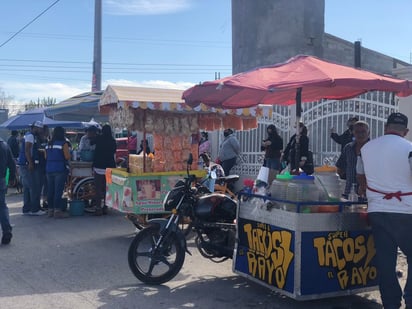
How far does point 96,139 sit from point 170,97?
2.35m

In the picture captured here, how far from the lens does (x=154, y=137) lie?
8125 mm

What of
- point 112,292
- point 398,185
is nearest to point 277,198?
point 398,185

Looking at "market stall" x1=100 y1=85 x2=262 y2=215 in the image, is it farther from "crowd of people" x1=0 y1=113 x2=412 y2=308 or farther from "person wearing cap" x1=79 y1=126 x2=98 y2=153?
"person wearing cap" x1=79 y1=126 x2=98 y2=153

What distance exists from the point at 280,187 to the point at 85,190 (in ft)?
21.3

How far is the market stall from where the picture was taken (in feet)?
24.9

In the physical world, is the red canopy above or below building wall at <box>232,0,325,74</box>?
below

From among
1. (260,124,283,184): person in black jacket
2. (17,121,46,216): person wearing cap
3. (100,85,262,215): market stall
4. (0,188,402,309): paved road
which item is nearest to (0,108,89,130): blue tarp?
(17,121,46,216): person wearing cap

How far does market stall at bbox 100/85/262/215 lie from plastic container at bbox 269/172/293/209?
2703 mm

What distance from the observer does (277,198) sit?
493cm

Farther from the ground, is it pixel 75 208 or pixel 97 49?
pixel 97 49

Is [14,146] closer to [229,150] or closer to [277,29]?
[229,150]

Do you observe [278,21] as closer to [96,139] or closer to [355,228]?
[96,139]

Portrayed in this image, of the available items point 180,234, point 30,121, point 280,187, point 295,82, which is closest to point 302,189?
point 280,187

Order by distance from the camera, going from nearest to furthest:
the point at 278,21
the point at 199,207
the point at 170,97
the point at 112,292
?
the point at 112,292
the point at 199,207
the point at 170,97
the point at 278,21
